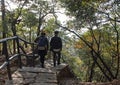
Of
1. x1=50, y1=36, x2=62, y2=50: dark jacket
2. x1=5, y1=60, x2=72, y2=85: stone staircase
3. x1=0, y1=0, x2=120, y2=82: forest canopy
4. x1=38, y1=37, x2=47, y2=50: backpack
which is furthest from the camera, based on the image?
x1=0, y1=0, x2=120, y2=82: forest canopy

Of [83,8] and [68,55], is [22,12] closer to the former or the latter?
[83,8]

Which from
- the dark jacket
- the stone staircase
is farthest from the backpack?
the stone staircase

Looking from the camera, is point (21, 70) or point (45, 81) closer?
point (45, 81)

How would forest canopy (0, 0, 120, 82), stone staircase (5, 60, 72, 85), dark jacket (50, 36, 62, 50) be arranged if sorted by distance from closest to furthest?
stone staircase (5, 60, 72, 85), dark jacket (50, 36, 62, 50), forest canopy (0, 0, 120, 82)

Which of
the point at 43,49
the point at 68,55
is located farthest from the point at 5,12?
the point at 68,55

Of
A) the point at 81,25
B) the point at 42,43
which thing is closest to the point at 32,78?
the point at 42,43

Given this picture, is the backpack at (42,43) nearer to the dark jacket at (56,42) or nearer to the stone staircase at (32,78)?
the dark jacket at (56,42)

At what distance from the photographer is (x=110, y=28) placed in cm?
2947

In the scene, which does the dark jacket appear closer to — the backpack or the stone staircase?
Result: the backpack

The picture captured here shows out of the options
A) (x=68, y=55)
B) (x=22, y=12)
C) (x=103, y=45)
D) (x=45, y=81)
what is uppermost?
(x=22, y=12)

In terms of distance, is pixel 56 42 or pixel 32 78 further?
pixel 56 42

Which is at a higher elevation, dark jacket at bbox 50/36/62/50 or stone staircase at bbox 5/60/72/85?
dark jacket at bbox 50/36/62/50

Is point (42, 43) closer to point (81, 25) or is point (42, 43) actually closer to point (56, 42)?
point (56, 42)

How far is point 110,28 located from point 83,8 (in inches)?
460
